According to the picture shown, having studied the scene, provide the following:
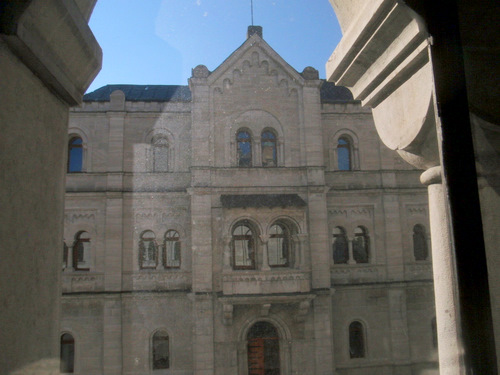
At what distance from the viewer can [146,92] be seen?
21.7 m

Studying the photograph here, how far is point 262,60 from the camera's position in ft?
59.5

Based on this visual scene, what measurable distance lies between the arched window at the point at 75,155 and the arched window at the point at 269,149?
305 inches

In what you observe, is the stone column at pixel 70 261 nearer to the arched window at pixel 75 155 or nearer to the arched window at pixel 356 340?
the arched window at pixel 75 155

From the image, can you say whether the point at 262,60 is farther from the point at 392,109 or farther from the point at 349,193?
the point at 392,109

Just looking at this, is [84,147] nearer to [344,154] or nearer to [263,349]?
[263,349]

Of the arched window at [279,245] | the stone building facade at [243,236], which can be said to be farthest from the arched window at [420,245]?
the arched window at [279,245]

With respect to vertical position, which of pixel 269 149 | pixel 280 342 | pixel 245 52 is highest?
pixel 245 52

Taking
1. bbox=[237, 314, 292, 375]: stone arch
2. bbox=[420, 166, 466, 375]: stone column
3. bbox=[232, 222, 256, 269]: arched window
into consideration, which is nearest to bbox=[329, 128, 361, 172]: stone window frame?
bbox=[232, 222, 256, 269]: arched window

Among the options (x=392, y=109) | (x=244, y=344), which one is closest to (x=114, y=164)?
(x=244, y=344)

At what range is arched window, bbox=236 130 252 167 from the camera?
1797 centimetres

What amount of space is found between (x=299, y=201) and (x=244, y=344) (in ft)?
19.3

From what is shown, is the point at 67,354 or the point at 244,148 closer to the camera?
the point at 67,354

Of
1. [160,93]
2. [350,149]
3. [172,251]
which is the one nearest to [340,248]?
[350,149]

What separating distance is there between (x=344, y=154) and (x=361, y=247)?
4.22 meters
